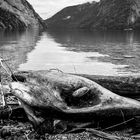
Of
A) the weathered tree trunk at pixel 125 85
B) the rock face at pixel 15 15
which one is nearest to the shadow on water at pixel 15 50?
the weathered tree trunk at pixel 125 85

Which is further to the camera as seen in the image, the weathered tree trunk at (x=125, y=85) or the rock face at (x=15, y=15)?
the rock face at (x=15, y=15)

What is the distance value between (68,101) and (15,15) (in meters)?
147

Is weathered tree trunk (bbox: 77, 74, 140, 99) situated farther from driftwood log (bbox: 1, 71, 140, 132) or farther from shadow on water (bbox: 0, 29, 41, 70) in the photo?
shadow on water (bbox: 0, 29, 41, 70)

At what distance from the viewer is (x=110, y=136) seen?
21.7 ft

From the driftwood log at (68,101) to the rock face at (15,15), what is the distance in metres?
124

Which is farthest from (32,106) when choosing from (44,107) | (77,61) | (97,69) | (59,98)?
(77,61)

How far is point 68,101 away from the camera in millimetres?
7230

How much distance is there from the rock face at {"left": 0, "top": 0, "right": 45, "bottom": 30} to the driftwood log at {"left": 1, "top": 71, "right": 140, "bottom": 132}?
408 feet

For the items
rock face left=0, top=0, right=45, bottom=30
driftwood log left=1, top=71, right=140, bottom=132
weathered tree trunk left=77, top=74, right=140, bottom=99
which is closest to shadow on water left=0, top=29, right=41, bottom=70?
weathered tree trunk left=77, top=74, right=140, bottom=99

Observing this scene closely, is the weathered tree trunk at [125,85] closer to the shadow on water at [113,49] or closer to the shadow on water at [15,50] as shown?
the shadow on water at [113,49]

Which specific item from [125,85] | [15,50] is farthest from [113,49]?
[125,85]

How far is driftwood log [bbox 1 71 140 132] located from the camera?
6617mm

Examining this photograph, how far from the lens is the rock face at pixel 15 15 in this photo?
135600mm

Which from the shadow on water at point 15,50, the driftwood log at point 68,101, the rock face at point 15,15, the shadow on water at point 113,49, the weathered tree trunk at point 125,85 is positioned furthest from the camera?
the rock face at point 15,15
